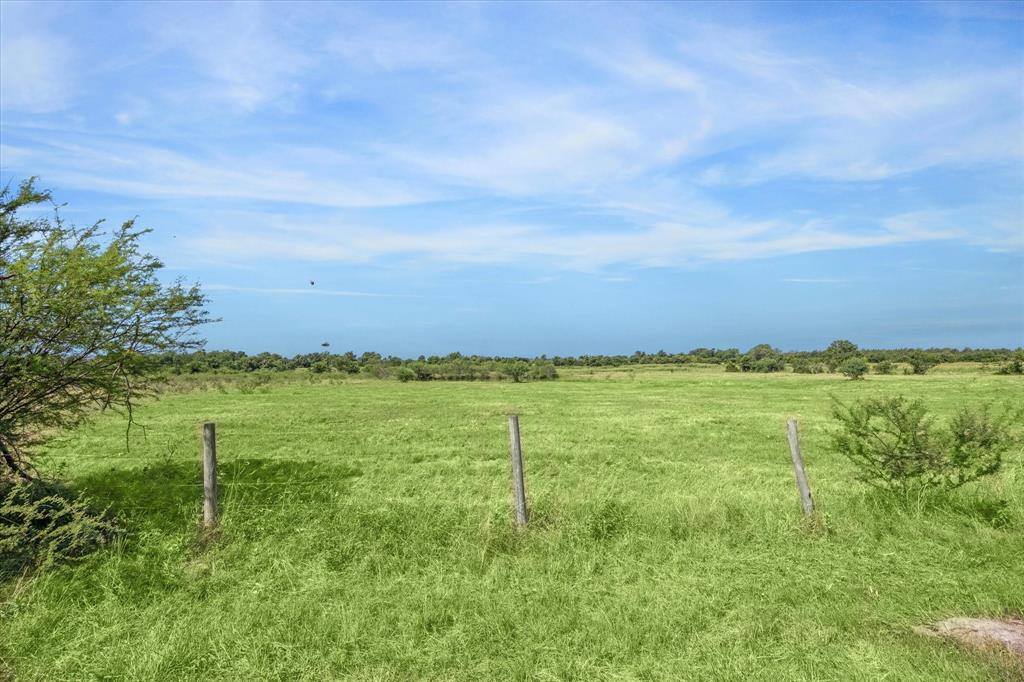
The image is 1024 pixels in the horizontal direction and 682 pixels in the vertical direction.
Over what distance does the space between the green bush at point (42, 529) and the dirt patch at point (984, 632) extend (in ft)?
28.4

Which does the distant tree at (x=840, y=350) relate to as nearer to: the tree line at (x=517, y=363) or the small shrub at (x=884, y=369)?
the tree line at (x=517, y=363)

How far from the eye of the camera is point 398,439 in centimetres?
2170

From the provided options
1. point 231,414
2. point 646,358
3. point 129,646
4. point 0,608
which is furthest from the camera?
point 646,358

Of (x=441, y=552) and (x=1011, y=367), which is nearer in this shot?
(x=441, y=552)

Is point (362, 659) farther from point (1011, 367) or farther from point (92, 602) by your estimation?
point (1011, 367)

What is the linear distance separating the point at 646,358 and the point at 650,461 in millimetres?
101820

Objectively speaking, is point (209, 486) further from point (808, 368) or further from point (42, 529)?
point (808, 368)

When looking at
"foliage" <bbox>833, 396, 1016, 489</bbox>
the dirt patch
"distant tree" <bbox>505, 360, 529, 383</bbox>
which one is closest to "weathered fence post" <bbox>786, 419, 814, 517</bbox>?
"foliage" <bbox>833, 396, 1016, 489</bbox>


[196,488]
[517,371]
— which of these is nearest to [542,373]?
[517,371]

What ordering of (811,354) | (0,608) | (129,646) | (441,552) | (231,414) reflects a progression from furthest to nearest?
(811,354)
(231,414)
(441,552)
(0,608)
(129,646)

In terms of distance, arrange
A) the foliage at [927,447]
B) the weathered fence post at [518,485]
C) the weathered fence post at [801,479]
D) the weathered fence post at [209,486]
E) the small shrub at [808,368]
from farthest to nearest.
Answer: the small shrub at [808,368] < the foliage at [927,447] < the weathered fence post at [801,479] < the weathered fence post at [518,485] < the weathered fence post at [209,486]

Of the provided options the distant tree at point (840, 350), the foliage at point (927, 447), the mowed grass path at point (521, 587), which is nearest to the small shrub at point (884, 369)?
the distant tree at point (840, 350)

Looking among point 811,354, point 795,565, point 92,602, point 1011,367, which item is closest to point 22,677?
point 92,602

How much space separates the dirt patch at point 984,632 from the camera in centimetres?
538
